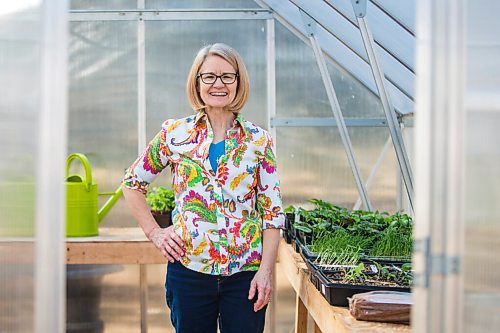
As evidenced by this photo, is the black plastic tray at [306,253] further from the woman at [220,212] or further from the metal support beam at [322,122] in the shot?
the metal support beam at [322,122]

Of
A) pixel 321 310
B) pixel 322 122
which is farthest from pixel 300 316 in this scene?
pixel 322 122

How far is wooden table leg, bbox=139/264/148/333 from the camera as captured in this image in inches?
224

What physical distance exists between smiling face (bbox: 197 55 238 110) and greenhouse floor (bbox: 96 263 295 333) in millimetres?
3168

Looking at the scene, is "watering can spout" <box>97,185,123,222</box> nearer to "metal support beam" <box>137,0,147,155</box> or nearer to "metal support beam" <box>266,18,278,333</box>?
"metal support beam" <box>137,0,147,155</box>

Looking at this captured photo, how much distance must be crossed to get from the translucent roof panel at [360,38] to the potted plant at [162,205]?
151 cm

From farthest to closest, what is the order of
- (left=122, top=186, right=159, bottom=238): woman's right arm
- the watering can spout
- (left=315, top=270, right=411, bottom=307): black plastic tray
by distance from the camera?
the watering can spout < (left=122, top=186, right=159, bottom=238): woman's right arm < (left=315, top=270, right=411, bottom=307): black plastic tray

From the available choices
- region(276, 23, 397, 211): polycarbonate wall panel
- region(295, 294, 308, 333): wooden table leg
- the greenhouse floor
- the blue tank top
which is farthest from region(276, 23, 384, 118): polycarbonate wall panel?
the blue tank top

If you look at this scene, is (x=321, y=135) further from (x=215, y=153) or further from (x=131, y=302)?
(x=215, y=153)

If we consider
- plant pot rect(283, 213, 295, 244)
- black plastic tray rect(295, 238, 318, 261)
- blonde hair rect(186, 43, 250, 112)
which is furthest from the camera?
plant pot rect(283, 213, 295, 244)

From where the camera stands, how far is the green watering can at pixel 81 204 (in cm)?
489

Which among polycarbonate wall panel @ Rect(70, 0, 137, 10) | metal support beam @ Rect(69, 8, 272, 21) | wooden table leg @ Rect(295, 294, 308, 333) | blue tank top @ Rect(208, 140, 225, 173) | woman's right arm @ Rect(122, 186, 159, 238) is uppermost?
polycarbonate wall panel @ Rect(70, 0, 137, 10)
